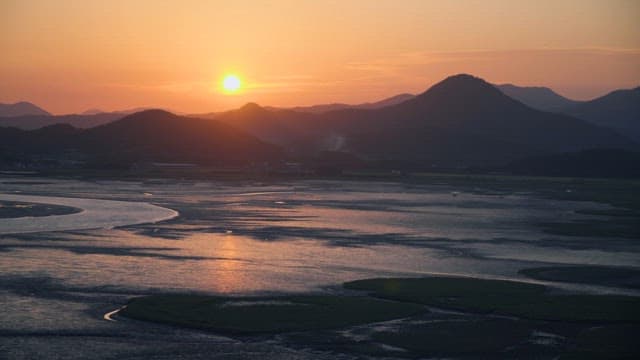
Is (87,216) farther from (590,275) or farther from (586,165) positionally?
(586,165)


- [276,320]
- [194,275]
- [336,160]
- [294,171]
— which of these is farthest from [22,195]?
[336,160]

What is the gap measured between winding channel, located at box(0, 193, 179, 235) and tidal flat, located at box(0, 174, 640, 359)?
1.37 metres

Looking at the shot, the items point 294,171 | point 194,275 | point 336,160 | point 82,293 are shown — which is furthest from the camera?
point 336,160

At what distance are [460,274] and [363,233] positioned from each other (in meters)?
18.4

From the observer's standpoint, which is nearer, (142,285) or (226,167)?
(142,285)

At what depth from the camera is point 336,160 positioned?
195875mm

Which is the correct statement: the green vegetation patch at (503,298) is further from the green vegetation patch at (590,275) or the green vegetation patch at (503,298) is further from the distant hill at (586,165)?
the distant hill at (586,165)

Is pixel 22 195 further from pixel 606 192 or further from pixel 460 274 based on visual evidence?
pixel 606 192

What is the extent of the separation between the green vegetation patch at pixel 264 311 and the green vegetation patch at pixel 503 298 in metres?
1.87

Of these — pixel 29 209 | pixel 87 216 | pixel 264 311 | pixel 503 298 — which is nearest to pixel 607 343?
pixel 503 298

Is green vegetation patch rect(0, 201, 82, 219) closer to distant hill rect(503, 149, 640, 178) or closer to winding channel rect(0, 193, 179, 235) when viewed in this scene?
winding channel rect(0, 193, 179, 235)

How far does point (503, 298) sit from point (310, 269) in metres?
10.1

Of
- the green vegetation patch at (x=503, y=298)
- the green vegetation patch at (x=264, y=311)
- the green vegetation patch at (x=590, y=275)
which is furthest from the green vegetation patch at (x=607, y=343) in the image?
the green vegetation patch at (x=590, y=275)

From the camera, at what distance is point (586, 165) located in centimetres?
16138
